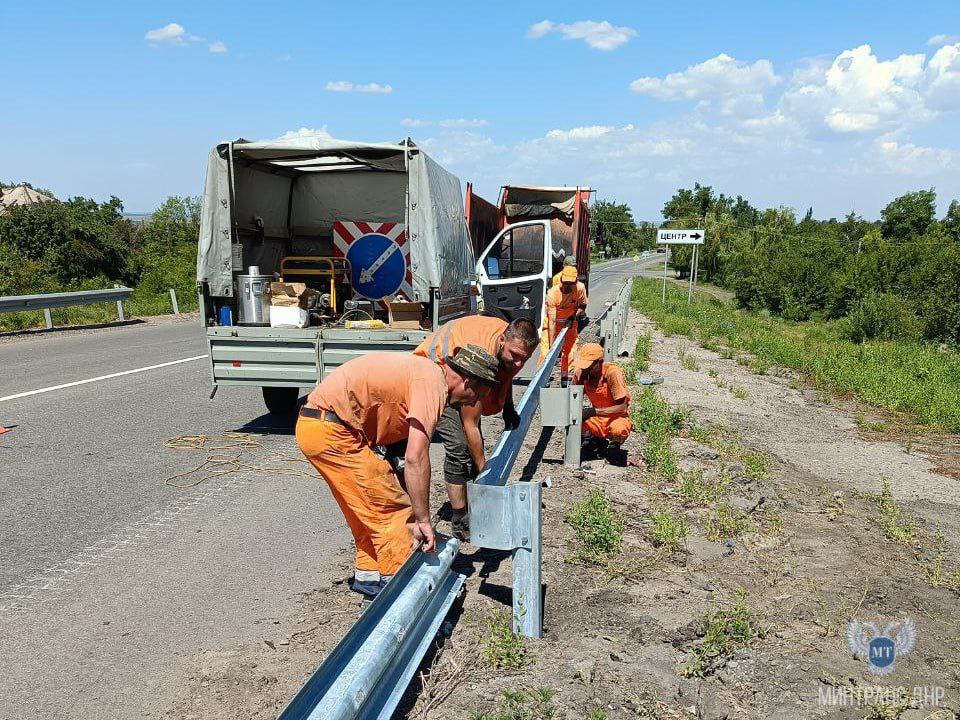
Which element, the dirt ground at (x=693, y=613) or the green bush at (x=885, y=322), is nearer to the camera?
the dirt ground at (x=693, y=613)

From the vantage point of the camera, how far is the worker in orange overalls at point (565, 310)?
10.6m

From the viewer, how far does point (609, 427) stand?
23.5 feet

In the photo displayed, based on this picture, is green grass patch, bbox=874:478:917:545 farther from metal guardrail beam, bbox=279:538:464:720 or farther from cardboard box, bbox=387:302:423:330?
cardboard box, bbox=387:302:423:330

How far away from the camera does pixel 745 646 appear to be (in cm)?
360

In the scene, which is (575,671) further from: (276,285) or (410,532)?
(276,285)

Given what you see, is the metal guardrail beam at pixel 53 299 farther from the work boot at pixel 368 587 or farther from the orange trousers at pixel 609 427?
the work boot at pixel 368 587

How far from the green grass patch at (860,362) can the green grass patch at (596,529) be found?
590 cm

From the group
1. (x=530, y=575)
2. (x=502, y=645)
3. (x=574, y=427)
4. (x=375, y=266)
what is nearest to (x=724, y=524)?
(x=574, y=427)

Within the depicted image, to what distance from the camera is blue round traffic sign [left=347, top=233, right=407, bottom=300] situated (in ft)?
34.2

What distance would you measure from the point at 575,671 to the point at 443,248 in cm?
572

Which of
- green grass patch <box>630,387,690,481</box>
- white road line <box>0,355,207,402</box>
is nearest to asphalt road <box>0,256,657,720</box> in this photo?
white road line <box>0,355,207,402</box>

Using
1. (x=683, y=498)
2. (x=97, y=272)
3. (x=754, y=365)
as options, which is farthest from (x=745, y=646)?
(x=97, y=272)

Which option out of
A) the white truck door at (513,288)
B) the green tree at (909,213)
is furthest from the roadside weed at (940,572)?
the green tree at (909,213)

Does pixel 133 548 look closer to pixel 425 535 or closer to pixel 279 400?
pixel 425 535
